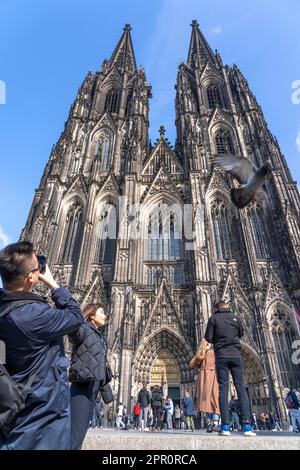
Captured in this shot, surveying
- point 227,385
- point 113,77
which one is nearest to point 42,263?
point 227,385

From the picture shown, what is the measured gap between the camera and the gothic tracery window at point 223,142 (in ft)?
76.2

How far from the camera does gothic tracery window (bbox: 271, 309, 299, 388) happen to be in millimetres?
13566

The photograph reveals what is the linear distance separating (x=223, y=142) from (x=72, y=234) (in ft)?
45.0

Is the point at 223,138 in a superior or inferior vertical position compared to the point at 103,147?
superior

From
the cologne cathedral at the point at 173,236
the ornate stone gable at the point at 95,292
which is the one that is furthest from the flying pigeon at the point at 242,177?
the ornate stone gable at the point at 95,292

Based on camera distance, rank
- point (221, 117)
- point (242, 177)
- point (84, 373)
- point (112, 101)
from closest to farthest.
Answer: point (84, 373) → point (242, 177) → point (221, 117) → point (112, 101)

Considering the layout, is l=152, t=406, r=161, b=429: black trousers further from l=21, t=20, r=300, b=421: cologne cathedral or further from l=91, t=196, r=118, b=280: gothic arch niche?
l=91, t=196, r=118, b=280: gothic arch niche

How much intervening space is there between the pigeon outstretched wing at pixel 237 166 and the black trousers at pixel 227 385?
390 cm

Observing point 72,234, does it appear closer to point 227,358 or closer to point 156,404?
point 156,404

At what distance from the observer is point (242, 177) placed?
6.61 metres

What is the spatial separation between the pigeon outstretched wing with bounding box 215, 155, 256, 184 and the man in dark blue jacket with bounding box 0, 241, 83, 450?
5396mm

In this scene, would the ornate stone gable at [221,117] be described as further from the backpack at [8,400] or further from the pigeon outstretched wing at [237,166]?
the backpack at [8,400]
